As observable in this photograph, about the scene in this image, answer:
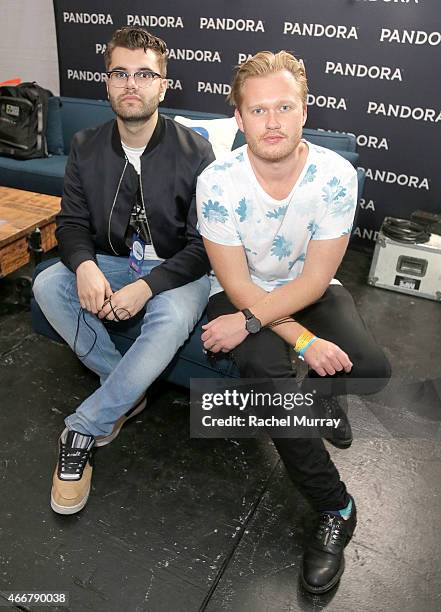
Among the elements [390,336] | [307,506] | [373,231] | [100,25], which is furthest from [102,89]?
[307,506]

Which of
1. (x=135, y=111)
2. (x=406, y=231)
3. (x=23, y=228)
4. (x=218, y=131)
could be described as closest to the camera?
(x=135, y=111)

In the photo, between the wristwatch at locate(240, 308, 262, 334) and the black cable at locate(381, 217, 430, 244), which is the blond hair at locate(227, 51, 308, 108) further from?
the black cable at locate(381, 217, 430, 244)

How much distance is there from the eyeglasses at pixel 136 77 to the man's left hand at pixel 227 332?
2.94 feet

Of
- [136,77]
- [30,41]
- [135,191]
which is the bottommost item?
[135,191]

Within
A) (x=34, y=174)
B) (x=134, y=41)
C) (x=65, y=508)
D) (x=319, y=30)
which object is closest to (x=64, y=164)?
(x=34, y=174)

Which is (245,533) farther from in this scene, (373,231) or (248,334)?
(373,231)

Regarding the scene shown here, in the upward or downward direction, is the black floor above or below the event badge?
below

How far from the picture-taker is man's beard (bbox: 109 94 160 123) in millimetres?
1771

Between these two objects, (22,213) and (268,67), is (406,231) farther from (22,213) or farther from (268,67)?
(22,213)

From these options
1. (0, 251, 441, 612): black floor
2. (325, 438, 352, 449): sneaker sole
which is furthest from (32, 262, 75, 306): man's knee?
(325, 438, 352, 449): sneaker sole

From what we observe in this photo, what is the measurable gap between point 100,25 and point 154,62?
2.73 metres

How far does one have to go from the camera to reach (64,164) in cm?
371

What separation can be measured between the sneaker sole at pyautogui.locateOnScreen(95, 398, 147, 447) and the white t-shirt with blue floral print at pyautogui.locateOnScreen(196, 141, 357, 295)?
0.76 metres

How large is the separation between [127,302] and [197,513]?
710 millimetres
